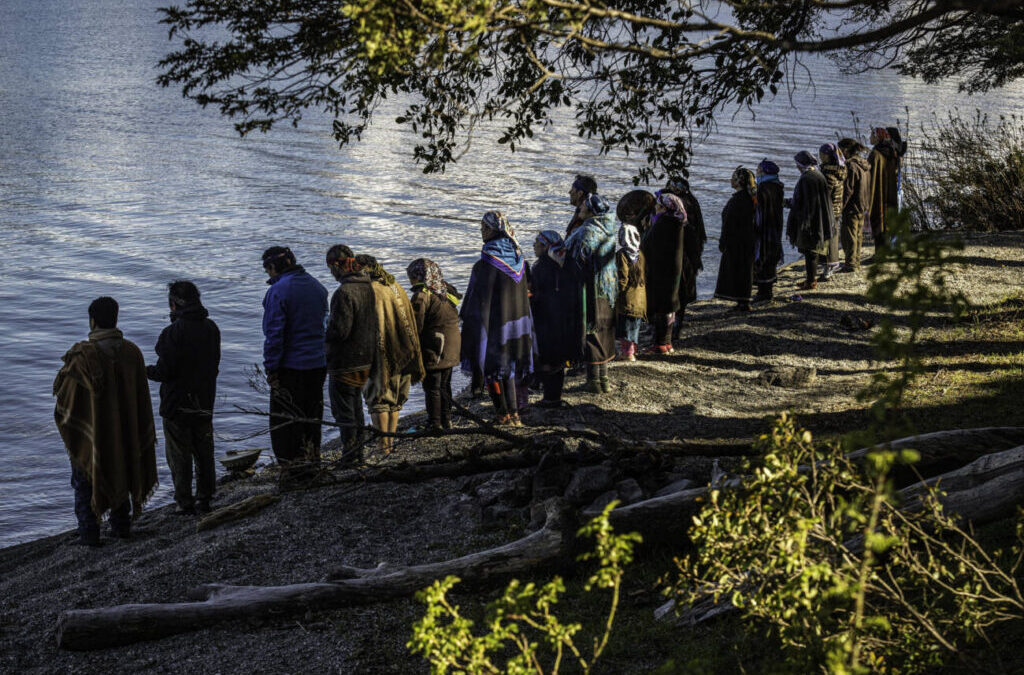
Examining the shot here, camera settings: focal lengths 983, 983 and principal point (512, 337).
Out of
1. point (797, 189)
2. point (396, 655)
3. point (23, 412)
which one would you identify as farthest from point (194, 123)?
point (396, 655)

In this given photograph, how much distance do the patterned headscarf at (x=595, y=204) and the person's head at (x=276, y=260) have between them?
3081 mm

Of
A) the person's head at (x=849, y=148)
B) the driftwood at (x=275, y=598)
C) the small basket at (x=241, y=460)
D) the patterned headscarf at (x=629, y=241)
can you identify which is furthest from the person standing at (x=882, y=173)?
the driftwood at (x=275, y=598)

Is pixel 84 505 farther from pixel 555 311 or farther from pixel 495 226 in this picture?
pixel 555 311

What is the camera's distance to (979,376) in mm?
9906

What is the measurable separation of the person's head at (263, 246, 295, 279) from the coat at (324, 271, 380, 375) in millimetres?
465

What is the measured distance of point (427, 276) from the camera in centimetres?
884

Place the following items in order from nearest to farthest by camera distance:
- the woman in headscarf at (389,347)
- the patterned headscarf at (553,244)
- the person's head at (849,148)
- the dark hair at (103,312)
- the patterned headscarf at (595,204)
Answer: the dark hair at (103,312), the woman in headscarf at (389,347), the patterned headscarf at (553,244), the patterned headscarf at (595,204), the person's head at (849,148)

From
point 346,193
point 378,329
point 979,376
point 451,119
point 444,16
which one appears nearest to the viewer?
point 444,16

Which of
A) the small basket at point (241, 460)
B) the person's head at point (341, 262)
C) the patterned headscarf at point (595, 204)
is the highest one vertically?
the patterned headscarf at point (595, 204)

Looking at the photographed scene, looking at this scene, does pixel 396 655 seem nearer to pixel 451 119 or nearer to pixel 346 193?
pixel 451 119

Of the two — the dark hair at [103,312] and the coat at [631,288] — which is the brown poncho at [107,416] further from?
the coat at [631,288]

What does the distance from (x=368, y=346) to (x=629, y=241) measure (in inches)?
129

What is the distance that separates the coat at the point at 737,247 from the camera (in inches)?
503

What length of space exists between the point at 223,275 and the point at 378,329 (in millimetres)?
13723
